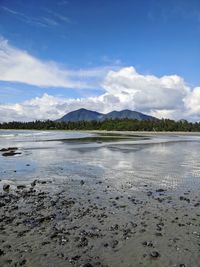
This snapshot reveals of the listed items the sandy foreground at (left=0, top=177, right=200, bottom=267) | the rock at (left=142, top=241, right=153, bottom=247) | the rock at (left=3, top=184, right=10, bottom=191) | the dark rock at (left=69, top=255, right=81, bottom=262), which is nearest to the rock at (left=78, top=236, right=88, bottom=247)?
the sandy foreground at (left=0, top=177, right=200, bottom=267)

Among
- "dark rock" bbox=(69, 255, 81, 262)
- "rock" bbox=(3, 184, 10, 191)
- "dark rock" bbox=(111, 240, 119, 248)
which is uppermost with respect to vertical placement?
"rock" bbox=(3, 184, 10, 191)

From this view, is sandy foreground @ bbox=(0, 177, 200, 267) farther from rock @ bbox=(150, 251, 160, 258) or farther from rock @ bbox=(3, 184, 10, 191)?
rock @ bbox=(3, 184, 10, 191)

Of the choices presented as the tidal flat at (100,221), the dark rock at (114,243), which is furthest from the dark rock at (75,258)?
the dark rock at (114,243)

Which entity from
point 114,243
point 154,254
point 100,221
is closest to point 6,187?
point 100,221

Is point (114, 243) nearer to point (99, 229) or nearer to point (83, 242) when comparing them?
point (83, 242)

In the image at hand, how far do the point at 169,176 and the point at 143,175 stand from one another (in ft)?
7.42

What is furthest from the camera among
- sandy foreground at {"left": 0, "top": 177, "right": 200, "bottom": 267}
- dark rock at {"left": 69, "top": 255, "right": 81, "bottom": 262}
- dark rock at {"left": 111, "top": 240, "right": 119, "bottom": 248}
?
dark rock at {"left": 111, "top": 240, "right": 119, "bottom": 248}

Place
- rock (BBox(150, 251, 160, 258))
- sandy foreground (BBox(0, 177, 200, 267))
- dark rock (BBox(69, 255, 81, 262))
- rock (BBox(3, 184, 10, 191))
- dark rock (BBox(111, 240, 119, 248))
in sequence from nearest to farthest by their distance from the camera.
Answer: dark rock (BBox(69, 255, 81, 262)), sandy foreground (BBox(0, 177, 200, 267)), rock (BBox(150, 251, 160, 258)), dark rock (BBox(111, 240, 119, 248)), rock (BBox(3, 184, 10, 191))

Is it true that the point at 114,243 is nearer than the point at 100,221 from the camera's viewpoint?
Yes

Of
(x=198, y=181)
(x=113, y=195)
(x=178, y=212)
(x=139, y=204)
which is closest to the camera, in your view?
(x=178, y=212)

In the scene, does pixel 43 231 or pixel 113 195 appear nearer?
pixel 43 231

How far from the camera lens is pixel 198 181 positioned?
24.5 m

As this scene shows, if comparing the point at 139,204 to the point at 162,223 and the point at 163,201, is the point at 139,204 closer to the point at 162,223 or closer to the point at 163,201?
the point at 163,201

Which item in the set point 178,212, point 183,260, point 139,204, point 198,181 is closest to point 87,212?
point 139,204
